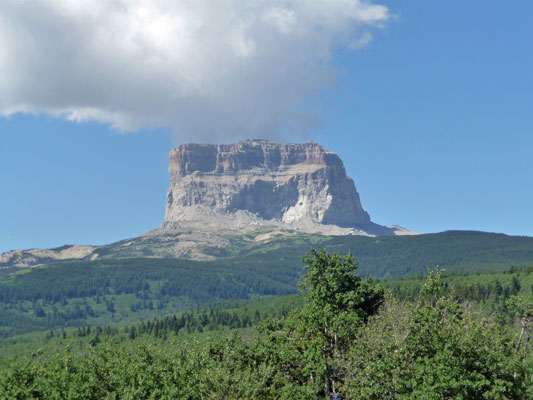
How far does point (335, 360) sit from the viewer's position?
228 ft

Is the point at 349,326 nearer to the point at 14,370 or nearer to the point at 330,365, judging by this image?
the point at 330,365

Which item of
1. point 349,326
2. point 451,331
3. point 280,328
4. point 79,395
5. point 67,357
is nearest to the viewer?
point 451,331

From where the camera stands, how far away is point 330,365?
2820 inches

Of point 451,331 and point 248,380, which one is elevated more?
point 451,331

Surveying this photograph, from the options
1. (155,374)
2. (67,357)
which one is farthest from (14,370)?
(155,374)

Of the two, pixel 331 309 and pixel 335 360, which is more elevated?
pixel 331 309

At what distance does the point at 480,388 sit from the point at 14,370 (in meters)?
54.3

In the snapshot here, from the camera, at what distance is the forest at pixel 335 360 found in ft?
190

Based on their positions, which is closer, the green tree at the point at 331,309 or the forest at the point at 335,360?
the forest at the point at 335,360

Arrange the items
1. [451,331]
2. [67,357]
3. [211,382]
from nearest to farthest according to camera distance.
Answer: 1. [451,331]
2. [211,382]
3. [67,357]

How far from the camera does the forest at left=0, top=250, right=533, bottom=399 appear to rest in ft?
190

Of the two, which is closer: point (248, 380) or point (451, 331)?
point (451, 331)

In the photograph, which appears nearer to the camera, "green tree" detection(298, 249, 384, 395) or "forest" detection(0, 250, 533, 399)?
"forest" detection(0, 250, 533, 399)

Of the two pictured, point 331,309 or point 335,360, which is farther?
point 331,309
